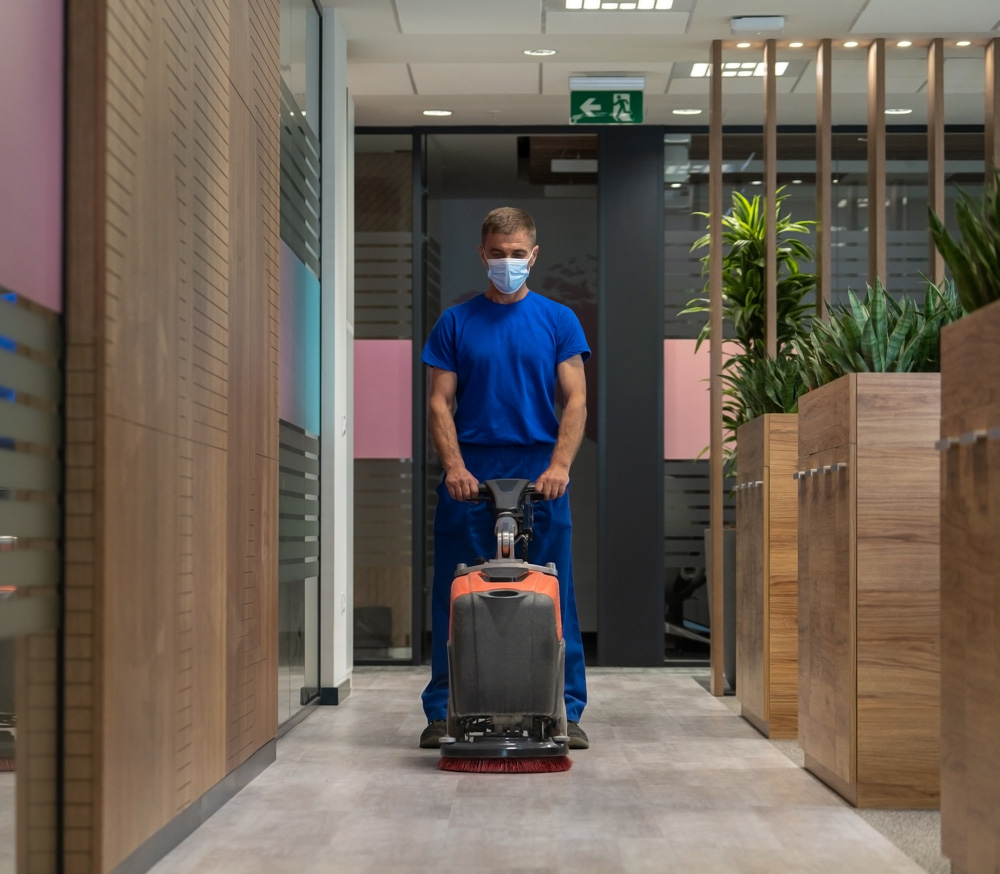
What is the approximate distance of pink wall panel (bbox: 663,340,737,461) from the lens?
Result: 263 inches

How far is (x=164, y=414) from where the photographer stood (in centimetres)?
264

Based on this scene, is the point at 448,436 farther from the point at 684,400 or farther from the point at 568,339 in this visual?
the point at 684,400

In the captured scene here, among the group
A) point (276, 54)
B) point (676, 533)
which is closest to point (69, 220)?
point (276, 54)

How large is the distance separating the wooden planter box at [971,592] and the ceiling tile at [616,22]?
3297 mm

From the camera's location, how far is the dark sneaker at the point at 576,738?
3.97 metres

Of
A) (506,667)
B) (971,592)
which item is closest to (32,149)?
(971,592)

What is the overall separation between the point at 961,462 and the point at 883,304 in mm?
1045

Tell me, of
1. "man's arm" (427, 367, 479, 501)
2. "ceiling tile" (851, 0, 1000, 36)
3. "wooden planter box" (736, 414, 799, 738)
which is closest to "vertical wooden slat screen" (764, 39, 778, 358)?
"ceiling tile" (851, 0, 1000, 36)

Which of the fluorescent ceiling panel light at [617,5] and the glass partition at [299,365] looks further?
the fluorescent ceiling panel light at [617,5]

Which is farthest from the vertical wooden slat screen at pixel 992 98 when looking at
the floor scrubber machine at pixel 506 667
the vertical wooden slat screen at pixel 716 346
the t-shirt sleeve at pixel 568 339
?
the floor scrubber machine at pixel 506 667

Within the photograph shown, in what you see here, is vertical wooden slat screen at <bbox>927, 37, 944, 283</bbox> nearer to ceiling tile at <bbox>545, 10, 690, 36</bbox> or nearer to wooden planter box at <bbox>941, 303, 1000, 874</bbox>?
ceiling tile at <bbox>545, 10, 690, 36</bbox>

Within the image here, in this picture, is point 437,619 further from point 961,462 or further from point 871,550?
point 961,462

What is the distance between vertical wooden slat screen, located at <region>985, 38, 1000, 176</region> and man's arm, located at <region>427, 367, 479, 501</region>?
9.65 feet

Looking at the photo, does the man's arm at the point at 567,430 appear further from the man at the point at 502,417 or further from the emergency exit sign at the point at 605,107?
the emergency exit sign at the point at 605,107
